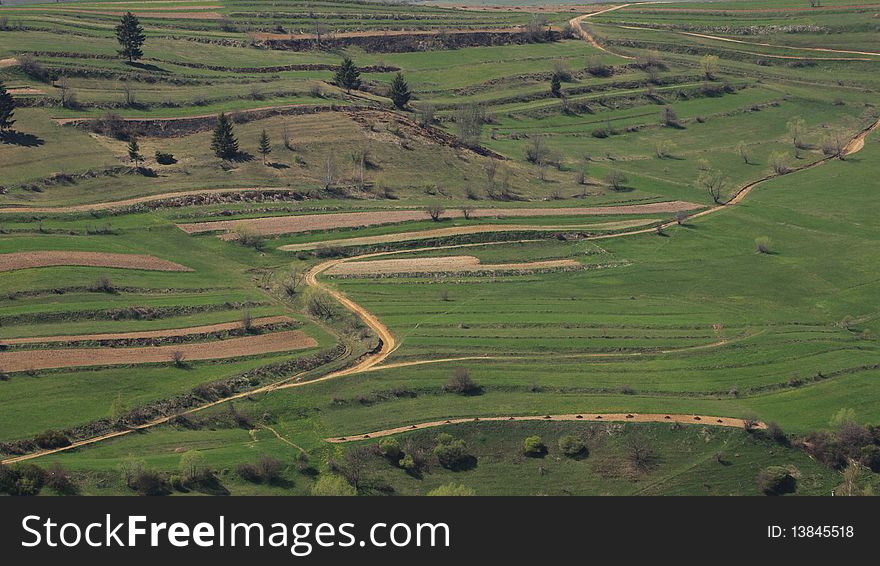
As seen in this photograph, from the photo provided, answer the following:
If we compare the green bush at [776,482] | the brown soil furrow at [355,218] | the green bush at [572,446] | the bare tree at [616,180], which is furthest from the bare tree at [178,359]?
the bare tree at [616,180]

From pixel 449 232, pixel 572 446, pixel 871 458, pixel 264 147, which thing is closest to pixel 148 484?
pixel 572 446

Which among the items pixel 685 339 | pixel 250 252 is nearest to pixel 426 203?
pixel 250 252

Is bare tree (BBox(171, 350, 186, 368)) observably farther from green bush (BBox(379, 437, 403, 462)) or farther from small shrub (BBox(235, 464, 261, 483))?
green bush (BBox(379, 437, 403, 462))

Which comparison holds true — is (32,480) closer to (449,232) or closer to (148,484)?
(148,484)

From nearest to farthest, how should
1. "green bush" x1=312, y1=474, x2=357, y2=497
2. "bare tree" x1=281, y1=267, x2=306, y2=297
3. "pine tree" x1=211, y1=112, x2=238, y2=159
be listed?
"green bush" x1=312, y1=474, x2=357, y2=497, "bare tree" x1=281, y1=267, x2=306, y2=297, "pine tree" x1=211, y1=112, x2=238, y2=159

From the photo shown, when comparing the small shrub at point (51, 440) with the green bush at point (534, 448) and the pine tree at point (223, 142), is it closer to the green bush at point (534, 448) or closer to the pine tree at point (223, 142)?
the green bush at point (534, 448)

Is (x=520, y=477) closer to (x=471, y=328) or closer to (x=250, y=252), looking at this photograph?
(x=471, y=328)

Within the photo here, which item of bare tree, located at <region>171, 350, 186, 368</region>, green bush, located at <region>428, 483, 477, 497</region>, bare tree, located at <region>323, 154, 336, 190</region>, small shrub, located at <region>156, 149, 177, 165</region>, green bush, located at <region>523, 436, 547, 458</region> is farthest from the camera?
bare tree, located at <region>323, 154, 336, 190</region>

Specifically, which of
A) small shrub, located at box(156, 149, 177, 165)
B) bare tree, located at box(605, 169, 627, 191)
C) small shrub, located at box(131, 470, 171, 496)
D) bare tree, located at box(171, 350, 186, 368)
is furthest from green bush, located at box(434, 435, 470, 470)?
bare tree, located at box(605, 169, 627, 191)
